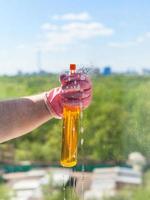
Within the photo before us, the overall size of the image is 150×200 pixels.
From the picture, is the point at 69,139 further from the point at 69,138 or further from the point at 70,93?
the point at 70,93

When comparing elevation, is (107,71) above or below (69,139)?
above

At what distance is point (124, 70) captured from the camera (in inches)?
70.6

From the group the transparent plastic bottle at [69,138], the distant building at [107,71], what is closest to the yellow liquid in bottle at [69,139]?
the transparent plastic bottle at [69,138]

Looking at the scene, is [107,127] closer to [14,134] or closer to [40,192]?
[40,192]

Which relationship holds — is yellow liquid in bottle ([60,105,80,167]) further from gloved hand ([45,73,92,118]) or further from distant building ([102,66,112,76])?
distant building ([102,66,112,76])

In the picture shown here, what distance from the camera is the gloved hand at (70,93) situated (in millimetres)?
658

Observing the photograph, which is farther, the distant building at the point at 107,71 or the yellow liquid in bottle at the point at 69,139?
the distant building at the point at 107,71

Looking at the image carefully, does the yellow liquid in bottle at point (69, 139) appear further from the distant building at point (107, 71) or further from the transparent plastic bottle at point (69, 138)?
the distant building at point (107, 71)

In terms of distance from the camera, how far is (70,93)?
2.17ft

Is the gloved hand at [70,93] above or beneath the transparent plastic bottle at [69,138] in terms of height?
above

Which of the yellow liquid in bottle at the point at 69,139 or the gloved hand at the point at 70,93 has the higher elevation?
the gloved hand at the point at 70,93

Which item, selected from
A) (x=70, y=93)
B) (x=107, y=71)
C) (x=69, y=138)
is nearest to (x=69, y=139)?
(x=69, y=138)

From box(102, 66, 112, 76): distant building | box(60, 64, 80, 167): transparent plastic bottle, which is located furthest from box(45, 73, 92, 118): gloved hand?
box(102, 66, 112, 76): distant building

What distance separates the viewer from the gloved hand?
0.66 meters
